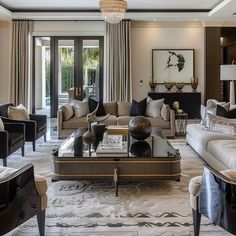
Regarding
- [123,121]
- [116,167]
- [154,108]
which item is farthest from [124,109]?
[116,167]

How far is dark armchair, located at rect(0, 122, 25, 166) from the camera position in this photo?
186 inches

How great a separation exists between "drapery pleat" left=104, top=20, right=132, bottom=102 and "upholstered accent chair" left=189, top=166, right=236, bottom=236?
735cm

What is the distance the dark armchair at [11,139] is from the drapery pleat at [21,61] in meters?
4.58

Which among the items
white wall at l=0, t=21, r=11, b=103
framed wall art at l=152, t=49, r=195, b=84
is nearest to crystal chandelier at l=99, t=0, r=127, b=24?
framed wall art at l=152, t=49, r=195, b=84

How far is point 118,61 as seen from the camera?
32.7 feet

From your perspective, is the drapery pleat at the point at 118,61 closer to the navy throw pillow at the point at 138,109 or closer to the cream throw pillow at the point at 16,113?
the navy throw pillow at the point at 138,109

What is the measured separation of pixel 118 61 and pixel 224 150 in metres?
6.25

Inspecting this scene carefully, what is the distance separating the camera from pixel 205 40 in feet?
33.3

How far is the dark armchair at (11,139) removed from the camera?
15.5 ft

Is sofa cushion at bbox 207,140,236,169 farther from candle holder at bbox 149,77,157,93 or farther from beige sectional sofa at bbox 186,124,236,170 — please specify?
candle holder at bbox 149,77,157,93

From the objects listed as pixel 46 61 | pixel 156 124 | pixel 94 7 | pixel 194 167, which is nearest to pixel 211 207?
pixel 194 167

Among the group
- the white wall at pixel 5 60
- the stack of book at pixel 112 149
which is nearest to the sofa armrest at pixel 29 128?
the stack of book at pixel 112 149

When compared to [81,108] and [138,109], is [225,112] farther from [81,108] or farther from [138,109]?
[81,108]

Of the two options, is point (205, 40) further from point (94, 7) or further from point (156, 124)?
point (156, 124)
